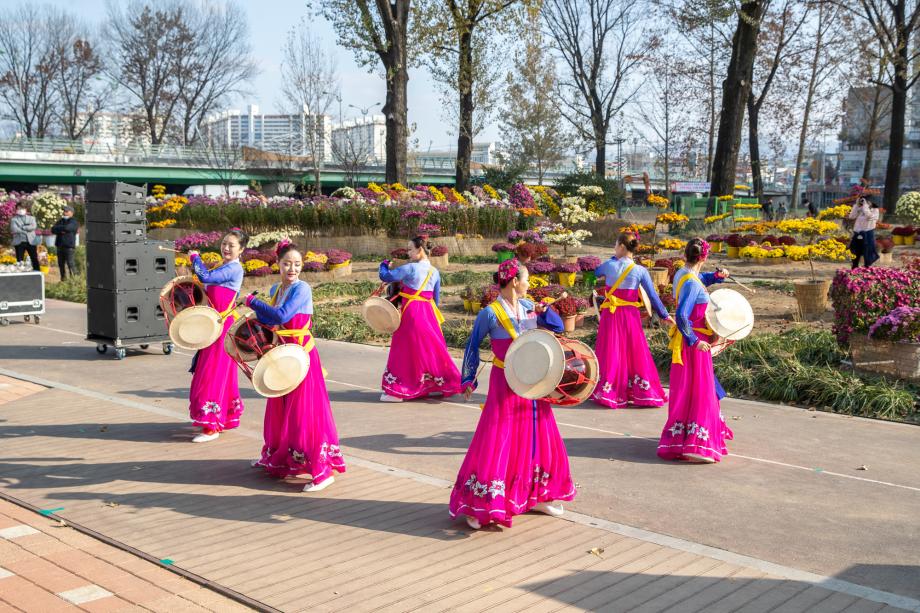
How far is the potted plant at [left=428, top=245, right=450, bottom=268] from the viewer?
22500 millimetres

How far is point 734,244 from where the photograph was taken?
22.4 meters

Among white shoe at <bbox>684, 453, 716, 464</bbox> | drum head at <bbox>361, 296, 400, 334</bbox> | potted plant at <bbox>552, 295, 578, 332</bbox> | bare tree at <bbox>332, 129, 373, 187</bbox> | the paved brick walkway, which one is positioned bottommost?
the paved brick walkway

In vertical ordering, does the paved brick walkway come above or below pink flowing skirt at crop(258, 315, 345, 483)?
below

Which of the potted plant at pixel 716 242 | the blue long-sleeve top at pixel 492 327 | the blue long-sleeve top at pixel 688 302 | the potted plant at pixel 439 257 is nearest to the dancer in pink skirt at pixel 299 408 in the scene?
the blue long-sleeve top at pixel 492 327

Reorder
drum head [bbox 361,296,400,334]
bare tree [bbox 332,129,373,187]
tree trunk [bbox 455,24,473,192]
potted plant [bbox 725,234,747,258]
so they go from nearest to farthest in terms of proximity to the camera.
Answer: drum head [bbox 361,296,400,334], potted plant [bbox 725,234,747,258], tree trunk [bbox 455,24,473,192], bare tree [bbox 332,129,373,187]

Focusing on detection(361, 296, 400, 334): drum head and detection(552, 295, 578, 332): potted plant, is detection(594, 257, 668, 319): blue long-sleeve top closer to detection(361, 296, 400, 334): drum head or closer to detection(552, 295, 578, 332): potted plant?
detection(361, 296, 400, 334): drum head

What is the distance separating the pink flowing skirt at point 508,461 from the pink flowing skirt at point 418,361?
4199 mm

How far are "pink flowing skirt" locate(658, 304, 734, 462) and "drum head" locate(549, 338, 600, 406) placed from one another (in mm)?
2017

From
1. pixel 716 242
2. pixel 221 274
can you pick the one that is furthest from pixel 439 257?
pixel 221 274

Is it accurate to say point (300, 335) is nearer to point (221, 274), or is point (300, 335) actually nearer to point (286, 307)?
point (286, 307)

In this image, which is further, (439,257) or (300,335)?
(439,257)

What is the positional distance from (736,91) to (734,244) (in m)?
8.62

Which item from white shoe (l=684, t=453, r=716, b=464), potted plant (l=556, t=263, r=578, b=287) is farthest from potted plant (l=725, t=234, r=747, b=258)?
white shoe (l=684, t=453, r=716, b=464)

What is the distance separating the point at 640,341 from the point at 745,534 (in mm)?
4196
